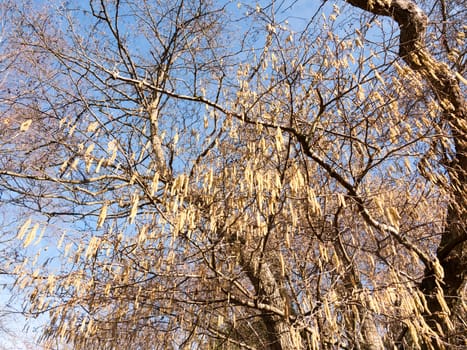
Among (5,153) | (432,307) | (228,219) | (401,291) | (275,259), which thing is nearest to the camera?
(401,291)

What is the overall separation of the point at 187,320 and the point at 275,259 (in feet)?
2.45

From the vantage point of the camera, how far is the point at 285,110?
99.0 inches

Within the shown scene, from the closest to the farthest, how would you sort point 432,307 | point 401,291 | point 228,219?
1. point 401,291
2. point 228,219
3. point 432,307

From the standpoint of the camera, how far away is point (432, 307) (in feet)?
7.96

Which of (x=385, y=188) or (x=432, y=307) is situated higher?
(x=385, y=188)

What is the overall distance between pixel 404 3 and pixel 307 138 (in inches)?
67.2

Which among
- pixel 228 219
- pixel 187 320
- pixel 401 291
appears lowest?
pixel 401 291

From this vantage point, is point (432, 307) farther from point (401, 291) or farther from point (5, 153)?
point (5, 153)

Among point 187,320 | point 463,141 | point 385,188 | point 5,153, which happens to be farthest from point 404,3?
point 5,153

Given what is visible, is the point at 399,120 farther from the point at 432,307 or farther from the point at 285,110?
the point at 432,307

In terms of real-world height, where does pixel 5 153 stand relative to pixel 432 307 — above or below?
above

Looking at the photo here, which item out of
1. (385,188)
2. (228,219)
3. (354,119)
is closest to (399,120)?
(354,119)

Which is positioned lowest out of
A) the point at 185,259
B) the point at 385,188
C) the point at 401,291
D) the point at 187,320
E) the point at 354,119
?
the point at 401,291

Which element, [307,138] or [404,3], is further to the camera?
[404,3]
